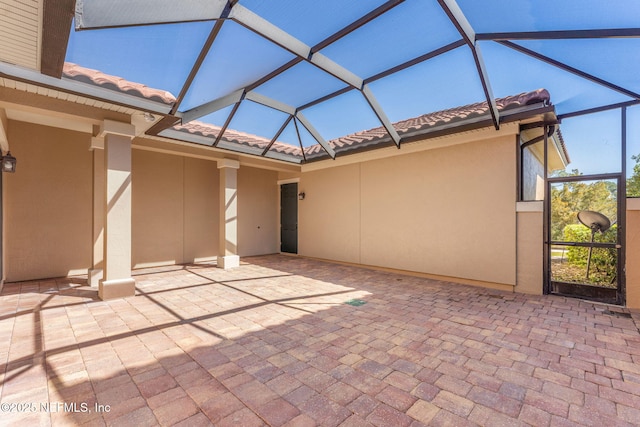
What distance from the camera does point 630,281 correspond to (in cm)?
450

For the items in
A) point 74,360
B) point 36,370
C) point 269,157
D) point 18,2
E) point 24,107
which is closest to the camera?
point 18,2

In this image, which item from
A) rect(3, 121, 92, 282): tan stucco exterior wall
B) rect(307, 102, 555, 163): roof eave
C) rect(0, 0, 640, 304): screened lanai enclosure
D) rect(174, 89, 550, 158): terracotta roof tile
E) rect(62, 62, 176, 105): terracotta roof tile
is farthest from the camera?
rect(3, 121, 92, 282): tan stucco exterior wall

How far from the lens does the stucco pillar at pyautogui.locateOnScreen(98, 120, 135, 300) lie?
4.62m

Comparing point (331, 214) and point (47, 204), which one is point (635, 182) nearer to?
point (331, 214)

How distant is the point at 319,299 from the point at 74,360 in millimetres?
3144

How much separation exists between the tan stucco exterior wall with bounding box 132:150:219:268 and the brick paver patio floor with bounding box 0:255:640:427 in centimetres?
272

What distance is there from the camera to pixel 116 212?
15.4ft

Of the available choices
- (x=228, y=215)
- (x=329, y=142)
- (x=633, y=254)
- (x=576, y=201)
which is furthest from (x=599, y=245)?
(x=228, y=215)

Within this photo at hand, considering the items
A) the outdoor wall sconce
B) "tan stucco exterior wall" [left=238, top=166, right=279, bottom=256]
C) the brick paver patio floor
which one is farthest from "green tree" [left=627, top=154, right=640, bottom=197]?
the outdoor wall sconce

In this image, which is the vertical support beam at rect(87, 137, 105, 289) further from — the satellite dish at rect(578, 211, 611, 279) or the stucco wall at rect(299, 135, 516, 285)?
the satellite dish at rect(578, 211, 611, 279)

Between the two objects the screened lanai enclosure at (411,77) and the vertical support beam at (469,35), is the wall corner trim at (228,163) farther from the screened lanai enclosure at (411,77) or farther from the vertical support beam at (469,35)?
the vertical support beam at (469,35)

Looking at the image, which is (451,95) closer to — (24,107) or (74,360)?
(74,360)

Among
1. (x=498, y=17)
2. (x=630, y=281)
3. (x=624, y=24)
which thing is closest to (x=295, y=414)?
(x=498, y=17)

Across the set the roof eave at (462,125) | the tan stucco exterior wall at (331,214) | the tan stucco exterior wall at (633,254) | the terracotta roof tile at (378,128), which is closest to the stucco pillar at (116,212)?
the terracotta roof tile at (378,128)
